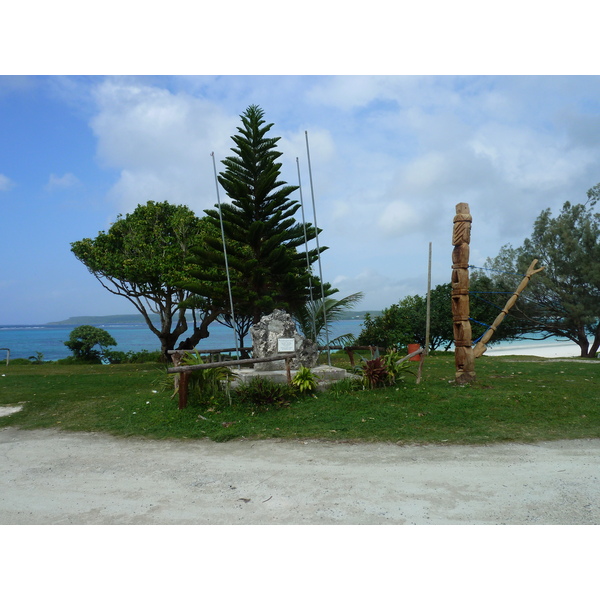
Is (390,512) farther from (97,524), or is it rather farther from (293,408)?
(293,408)

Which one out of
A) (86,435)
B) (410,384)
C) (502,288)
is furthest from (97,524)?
(502,288)

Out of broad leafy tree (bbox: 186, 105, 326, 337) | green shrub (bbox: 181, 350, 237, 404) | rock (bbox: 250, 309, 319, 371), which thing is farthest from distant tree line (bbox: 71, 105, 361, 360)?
green shrub (bbox: 181, 350, 237, 404)

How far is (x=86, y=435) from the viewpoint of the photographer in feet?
17.6

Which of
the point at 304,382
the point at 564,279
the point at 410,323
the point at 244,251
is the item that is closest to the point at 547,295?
the point at 564,279

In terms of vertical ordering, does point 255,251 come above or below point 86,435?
above

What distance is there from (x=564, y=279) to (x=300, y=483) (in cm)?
1418

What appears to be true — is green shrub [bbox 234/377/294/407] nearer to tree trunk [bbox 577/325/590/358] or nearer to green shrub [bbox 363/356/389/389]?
green shrub [bbox 363/356/389/389]

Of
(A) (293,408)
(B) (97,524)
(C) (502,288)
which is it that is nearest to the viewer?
(B) (97,524)

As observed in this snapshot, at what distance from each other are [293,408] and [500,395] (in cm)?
266

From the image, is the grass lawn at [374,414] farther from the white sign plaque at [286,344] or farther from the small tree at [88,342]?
the small tree at [88,342]

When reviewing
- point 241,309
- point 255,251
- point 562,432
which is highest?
point 255,251

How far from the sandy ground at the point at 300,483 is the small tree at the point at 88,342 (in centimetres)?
1288

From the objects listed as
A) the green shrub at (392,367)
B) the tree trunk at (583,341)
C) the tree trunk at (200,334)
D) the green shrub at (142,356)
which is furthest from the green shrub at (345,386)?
the green shrub at (142,356)

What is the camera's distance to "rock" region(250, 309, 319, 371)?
24.9 ft
